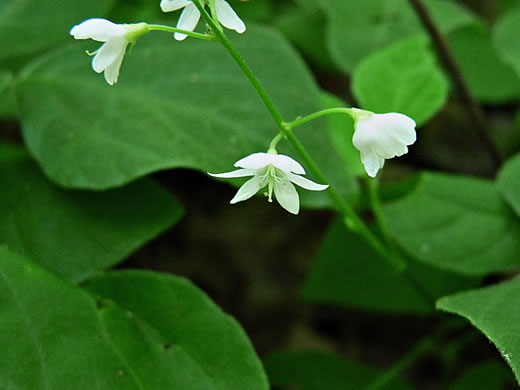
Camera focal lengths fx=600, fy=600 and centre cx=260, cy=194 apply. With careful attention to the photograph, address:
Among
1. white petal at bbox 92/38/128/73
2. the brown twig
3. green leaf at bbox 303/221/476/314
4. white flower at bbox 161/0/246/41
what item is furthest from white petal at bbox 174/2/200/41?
the brown twig

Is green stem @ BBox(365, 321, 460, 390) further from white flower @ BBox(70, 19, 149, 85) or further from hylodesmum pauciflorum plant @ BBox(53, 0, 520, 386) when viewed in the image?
white flower @ BBox(70, 19, 149, 85)

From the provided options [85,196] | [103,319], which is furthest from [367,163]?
[85,196]

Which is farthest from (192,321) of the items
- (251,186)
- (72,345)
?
(251,186)

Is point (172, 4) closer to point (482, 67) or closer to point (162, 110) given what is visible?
Answer: point (162, 110)

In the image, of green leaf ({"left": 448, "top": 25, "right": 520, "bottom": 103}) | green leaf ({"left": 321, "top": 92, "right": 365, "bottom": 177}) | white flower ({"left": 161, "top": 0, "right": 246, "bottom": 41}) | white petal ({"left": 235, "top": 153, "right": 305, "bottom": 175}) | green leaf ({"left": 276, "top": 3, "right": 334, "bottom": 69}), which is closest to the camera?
white petal ({"left": 235, "top": 153, "right": 305, "bottom": 175})

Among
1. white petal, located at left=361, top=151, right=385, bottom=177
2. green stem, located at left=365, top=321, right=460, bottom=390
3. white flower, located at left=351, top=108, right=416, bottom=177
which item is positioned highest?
white flower, located at left=351, top=108, right=416, bottom=177
